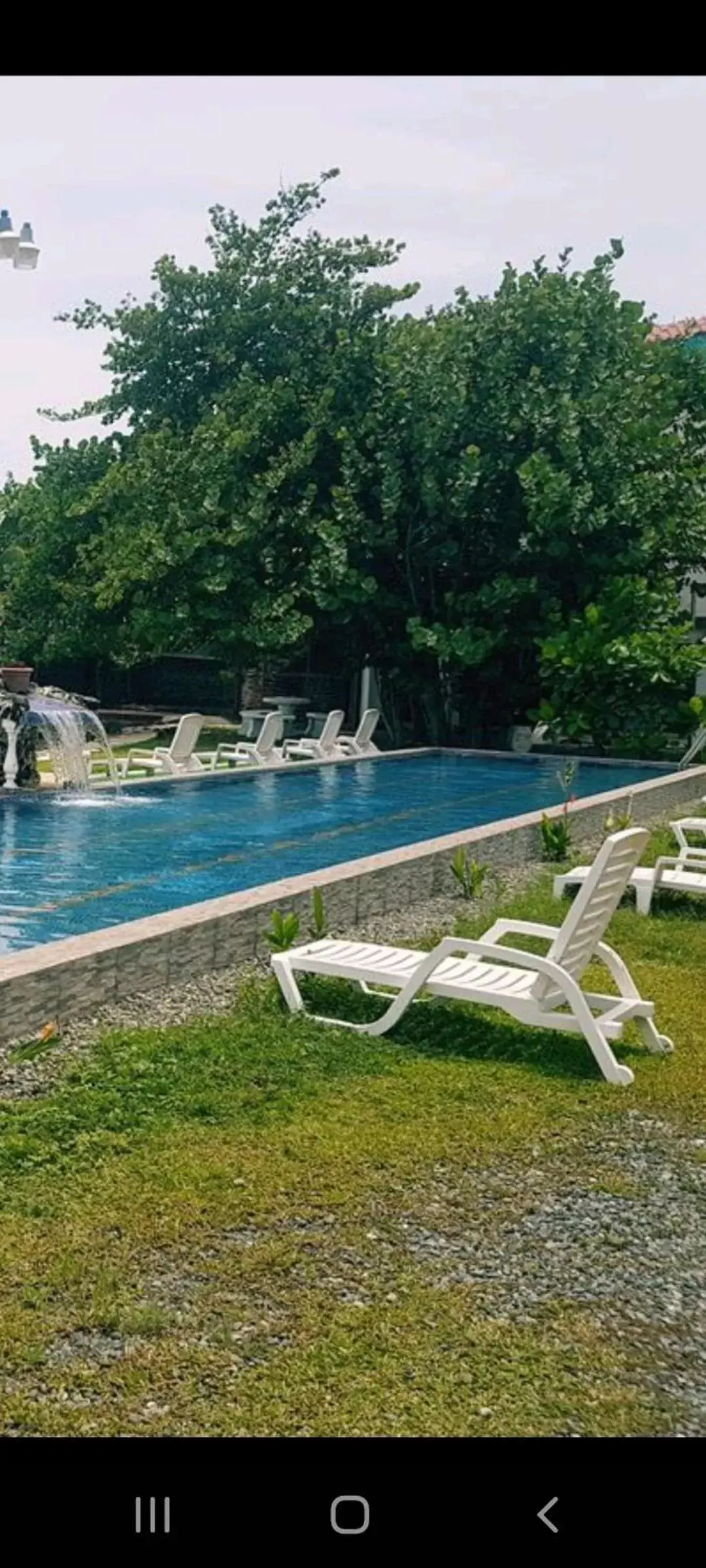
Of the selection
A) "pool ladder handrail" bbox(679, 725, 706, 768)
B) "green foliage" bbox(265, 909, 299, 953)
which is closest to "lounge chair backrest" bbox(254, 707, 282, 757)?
"pool ladder handrail" bbox(679, 725, 706, 768)

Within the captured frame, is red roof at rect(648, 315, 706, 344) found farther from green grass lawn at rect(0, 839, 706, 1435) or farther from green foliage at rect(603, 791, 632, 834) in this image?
green grass lawn at rect(0, 839, 706, 1435)

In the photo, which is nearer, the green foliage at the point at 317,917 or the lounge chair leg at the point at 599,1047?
the lounge chair leg at the point at 599,1047

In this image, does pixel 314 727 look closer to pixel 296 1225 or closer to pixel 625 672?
pixel 625 672

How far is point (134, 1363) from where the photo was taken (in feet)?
10.0

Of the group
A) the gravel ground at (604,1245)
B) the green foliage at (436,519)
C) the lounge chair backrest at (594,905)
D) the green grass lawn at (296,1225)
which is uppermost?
the green foliage at (436,519)

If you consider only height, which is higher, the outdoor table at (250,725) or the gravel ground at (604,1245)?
the outdoor table at (250,725)

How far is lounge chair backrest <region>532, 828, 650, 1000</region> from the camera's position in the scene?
19.3 feet

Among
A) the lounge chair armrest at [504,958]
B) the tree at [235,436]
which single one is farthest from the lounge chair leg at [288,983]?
the tree at [235,436]

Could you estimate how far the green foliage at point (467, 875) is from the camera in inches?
380

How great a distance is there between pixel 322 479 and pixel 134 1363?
24.6 metres

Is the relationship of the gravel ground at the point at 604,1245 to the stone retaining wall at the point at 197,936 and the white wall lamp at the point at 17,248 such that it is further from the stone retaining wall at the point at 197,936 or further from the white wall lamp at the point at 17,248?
the white wall lamp at the point at 17,248

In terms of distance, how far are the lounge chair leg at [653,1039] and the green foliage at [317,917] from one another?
81.9 inches
